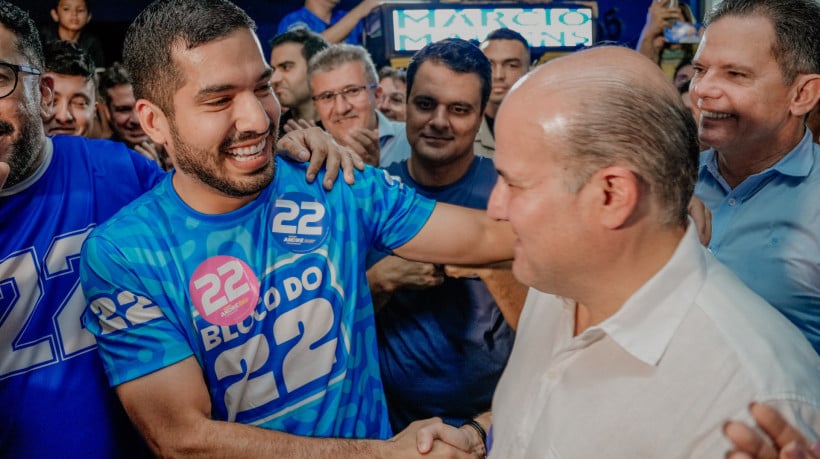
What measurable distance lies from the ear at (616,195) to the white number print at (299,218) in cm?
79

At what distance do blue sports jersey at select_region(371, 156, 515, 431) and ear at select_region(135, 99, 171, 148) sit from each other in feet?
3.15

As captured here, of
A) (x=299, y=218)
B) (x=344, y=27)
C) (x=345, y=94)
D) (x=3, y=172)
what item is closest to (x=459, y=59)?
(x=345, y=94)

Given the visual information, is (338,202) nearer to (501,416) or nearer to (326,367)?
(326,367)

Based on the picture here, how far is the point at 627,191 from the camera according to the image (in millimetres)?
1119

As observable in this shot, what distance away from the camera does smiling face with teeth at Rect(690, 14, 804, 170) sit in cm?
213

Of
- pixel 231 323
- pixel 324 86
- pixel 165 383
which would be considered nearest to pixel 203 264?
pixel 231 323

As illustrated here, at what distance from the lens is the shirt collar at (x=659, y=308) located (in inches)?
43.2

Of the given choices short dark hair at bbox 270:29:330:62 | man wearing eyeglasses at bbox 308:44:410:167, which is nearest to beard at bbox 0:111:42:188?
man wearing eyeglasses at bbox 308:44:410:167

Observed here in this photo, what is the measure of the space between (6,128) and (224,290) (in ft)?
2.55

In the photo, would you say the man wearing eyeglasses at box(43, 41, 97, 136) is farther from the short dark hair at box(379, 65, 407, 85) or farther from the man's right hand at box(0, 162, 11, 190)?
the short dark hair at box(379, 65, 407, 85)

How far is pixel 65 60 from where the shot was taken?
10.7ft

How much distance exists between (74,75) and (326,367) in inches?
95.3

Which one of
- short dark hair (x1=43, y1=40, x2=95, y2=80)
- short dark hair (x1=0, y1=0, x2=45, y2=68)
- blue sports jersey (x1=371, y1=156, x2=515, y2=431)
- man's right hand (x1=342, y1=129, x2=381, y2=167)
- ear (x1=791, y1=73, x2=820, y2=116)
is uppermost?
short dark hair (x1=0, y1=0, x2=45, y2=68)

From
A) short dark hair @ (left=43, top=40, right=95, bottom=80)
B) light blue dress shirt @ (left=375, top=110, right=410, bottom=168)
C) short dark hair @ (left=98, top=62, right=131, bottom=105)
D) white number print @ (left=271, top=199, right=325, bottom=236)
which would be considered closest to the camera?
white number print @ (left=271, top=199, right=325, bottom=236)
